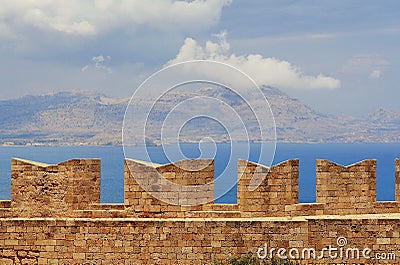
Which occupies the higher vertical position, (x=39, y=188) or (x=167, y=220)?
(x=39, y=188)

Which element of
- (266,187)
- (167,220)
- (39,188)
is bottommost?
(167,220)

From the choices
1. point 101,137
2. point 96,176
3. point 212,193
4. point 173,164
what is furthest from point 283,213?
point 101,137

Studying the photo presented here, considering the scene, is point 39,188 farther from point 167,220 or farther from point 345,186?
point 345,186

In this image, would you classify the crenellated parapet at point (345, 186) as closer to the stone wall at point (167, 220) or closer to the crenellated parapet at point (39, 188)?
the stone wall at point (167, 220)

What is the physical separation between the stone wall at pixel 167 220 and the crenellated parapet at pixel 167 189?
0.06 ft

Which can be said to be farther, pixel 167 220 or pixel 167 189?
pixel 167 189

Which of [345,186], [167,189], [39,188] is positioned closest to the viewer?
[167,189]

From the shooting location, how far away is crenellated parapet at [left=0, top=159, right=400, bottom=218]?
40.4 feet

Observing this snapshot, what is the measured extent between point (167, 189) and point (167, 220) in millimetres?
571

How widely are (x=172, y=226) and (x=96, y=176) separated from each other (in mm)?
1887

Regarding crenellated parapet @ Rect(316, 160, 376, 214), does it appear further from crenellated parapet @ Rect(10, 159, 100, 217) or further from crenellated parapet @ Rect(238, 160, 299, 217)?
crenellated parapet @ Rect(10, 159, 100, 217)

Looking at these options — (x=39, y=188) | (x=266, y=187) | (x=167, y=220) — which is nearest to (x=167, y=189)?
(x=167, y=220)

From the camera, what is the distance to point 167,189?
12359 mm

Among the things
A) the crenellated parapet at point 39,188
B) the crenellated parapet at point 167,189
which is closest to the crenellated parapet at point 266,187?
the crenellated parapet at point 167,189
